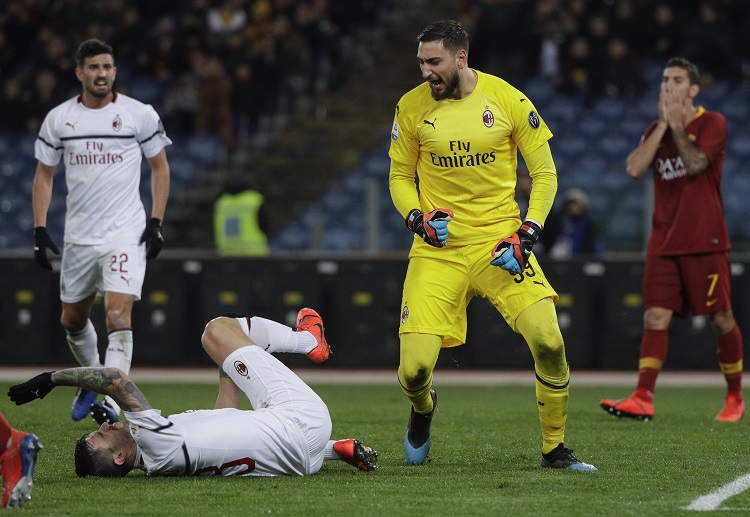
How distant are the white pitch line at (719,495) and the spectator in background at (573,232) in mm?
7983

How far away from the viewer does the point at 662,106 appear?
9867 mm

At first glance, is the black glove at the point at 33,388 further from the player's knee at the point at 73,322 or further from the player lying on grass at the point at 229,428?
→ the player's knee at the point at 73,322

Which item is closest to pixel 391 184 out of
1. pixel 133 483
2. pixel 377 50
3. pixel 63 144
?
pixel 133 483

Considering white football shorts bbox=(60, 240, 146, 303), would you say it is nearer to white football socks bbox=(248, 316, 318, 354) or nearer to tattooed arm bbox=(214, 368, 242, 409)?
white football socks bbox=(248, 316, 318, 354)

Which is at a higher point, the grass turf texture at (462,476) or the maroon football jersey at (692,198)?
the maroon football jersey at (692,198)

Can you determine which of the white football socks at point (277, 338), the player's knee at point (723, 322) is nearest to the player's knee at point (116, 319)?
the white football socks at point (277, 338)

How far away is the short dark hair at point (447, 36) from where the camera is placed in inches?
283

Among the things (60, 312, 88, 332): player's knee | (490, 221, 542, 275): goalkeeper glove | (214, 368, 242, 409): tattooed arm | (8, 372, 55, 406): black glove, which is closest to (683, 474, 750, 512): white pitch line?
(490, 221, 542, 275): goalkeeper glove

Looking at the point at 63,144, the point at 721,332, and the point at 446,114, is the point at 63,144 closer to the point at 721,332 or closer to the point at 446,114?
the point at 446,114

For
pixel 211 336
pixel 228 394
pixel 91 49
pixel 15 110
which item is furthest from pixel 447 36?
pixel 15 110

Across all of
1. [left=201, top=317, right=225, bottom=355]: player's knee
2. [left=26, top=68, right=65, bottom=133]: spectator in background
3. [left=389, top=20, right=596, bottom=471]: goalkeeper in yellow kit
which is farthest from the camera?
[left=26, top=68, right=65, bottom=133]: spectator in background

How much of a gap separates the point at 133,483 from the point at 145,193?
12.1 m

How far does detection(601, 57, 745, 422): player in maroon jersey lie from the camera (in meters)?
9.81

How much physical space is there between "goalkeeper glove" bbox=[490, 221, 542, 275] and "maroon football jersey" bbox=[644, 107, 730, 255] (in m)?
3.08
